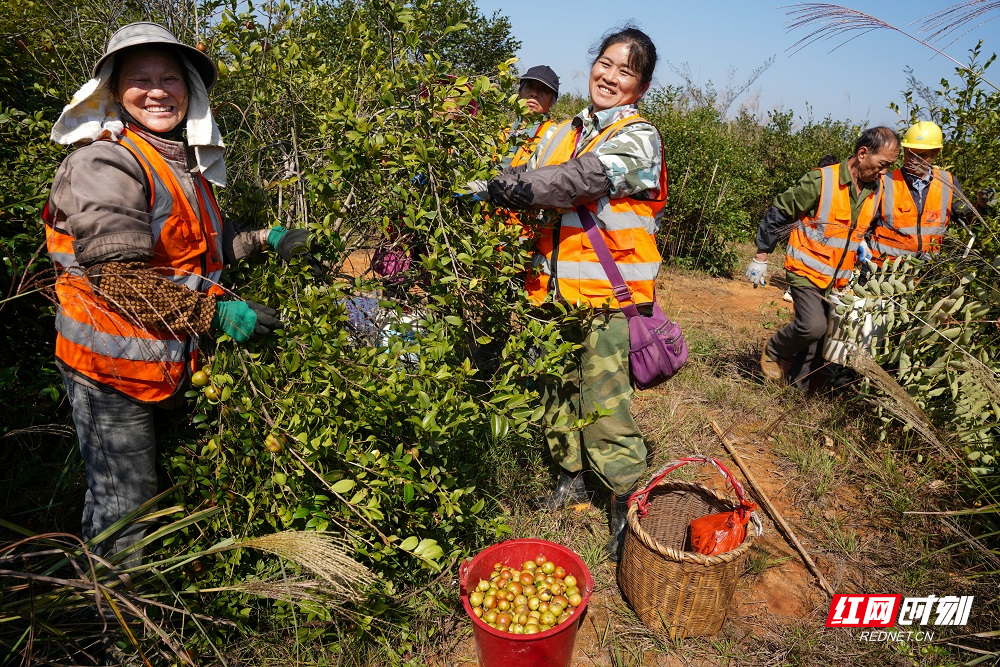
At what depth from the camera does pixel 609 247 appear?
2654mm

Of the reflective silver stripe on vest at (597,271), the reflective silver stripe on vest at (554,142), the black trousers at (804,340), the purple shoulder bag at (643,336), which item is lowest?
the black trousers at (804,340)

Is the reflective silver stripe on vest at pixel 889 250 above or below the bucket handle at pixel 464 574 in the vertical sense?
above

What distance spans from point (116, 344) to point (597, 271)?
180 centimetres

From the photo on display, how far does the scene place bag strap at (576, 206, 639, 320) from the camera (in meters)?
2.61

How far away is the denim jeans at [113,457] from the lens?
1.98 meters

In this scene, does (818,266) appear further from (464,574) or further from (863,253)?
(464,574)

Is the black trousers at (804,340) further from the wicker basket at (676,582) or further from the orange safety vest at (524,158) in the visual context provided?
the orange safety vest at (524,158)

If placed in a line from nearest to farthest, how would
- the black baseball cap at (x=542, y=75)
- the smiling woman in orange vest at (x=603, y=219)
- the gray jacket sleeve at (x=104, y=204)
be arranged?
the gray jacket sleeve at (x=104, y=204), the smiling woman in orange vest at (x=603, y=219), the black baseball cap at (x=542, y=75)

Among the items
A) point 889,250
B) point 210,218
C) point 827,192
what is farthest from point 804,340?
point 210,218

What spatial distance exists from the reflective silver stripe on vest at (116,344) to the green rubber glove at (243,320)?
14cm

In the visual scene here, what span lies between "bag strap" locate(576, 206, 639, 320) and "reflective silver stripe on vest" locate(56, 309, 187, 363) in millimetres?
1605

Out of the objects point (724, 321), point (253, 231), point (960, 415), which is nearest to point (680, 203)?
point (724, 321)

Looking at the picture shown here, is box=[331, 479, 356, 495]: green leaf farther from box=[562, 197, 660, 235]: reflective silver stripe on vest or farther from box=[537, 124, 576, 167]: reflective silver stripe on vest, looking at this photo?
box=[537, 124, 576, 167]: reflective silver stripe on vest

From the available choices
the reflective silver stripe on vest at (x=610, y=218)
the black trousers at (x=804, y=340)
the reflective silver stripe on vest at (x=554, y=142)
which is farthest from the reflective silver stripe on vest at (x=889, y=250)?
the reflective silver stripe on vest at (x=554, y=142)
